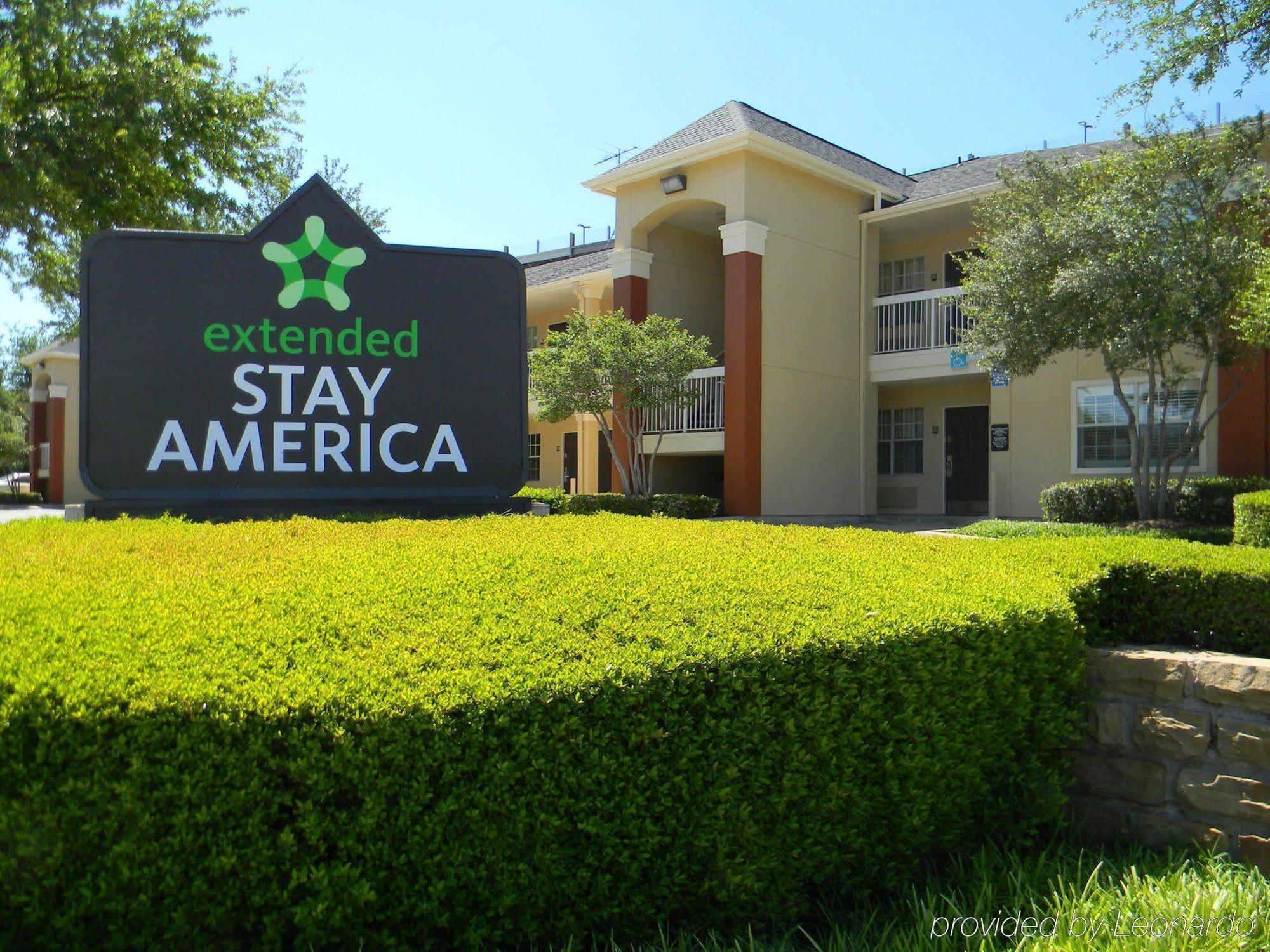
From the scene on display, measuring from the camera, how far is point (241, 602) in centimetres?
315

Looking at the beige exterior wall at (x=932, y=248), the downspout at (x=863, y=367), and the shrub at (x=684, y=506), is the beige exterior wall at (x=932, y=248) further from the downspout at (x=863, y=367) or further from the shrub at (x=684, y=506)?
the shrub at (x=684, y=506)

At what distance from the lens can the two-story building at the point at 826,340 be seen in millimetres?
17453

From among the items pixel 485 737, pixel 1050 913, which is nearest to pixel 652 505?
pixel 1050 913

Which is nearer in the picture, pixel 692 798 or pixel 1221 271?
pixel 692 798

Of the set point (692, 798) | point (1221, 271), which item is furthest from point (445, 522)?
point (1221, 271)

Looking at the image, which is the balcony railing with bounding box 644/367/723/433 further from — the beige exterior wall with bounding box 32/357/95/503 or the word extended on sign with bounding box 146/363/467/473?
the beige exterior wall with bounding box 32/357/95/503

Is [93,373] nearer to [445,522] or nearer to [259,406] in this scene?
[259,406]

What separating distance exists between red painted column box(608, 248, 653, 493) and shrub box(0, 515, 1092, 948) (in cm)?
1554

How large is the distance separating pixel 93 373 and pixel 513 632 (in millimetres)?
3550

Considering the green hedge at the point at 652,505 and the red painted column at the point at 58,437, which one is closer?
the green hedge at the point at 652,505

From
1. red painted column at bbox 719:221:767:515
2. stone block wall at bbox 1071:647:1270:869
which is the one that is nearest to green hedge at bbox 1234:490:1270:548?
stone block wall at bbox 1071:647:1270:869

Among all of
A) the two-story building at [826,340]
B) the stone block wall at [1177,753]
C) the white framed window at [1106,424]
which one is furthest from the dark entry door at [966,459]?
the stone block wall at [1177,753]

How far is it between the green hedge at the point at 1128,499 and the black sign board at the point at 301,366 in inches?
438

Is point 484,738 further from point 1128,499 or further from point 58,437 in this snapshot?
point 58,437
